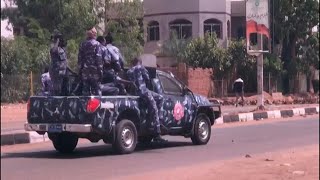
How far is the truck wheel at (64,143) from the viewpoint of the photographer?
42.8ft

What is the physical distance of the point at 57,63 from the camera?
11.8 m

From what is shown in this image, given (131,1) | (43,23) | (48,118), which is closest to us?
(43,23)

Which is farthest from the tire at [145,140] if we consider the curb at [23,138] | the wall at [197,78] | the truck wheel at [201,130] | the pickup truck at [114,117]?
the wall at [197,78]

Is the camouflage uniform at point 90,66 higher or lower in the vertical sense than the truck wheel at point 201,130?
higher

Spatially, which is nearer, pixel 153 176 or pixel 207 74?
pixel 153 176

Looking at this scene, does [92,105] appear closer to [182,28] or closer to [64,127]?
[64,127]

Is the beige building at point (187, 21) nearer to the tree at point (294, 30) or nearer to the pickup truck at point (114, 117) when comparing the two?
the tree at point (294, 30)

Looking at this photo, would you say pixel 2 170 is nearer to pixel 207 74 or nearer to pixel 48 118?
pixel 48 118

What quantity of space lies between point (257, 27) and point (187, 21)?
15.9 metres

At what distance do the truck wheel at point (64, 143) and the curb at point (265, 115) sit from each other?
9.68m

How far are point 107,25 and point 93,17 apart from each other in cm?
385

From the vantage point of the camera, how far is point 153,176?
32.9 ft

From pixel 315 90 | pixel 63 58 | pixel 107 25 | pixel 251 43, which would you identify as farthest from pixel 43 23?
pixel 315 90

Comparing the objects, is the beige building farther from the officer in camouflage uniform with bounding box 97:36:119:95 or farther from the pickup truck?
the officer in camouflage uniform with bounding box 97:36:119:95
